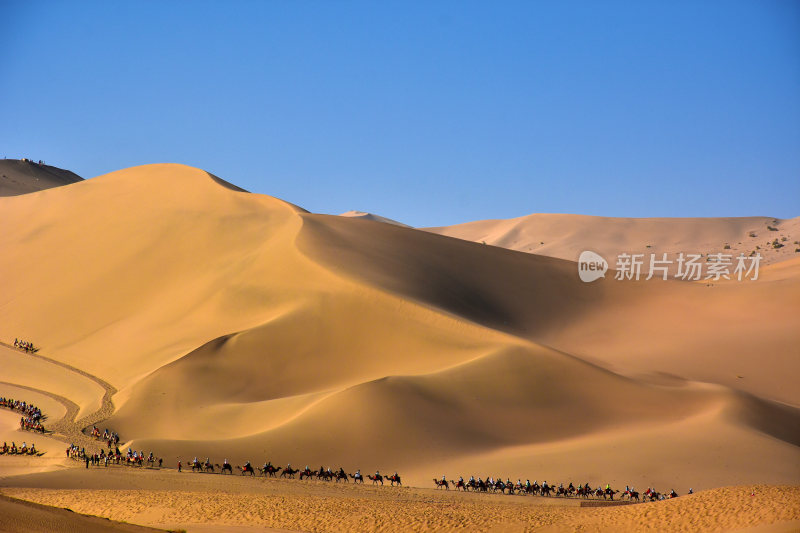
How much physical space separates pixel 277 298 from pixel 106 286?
18068mm

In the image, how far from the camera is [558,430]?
36.8 meters

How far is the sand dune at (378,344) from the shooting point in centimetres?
3425

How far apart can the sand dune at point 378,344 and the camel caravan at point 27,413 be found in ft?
8.12

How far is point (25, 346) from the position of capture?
54.5 meters

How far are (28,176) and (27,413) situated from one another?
113339 millimetres

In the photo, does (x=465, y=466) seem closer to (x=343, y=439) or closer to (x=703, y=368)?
(x=343, y=439)

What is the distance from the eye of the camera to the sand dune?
112ft

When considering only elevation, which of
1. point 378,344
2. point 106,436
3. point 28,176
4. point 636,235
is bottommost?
point 106,436

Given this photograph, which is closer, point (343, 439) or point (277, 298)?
point (343, 439)

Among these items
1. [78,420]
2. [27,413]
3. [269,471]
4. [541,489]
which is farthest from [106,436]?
[541,489]

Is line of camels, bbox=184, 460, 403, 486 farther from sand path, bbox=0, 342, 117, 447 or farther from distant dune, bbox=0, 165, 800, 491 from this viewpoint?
sand path, bbox=0, 342, 117, 447

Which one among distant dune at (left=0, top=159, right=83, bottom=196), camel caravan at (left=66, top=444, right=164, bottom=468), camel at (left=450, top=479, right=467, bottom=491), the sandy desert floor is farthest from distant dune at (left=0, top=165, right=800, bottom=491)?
distant dune at (left=0, top=159, right=83, bottom=196)

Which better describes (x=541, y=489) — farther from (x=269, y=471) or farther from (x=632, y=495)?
(x=269, y=471)

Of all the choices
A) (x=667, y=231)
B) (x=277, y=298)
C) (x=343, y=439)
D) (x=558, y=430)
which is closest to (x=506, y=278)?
(x=277, y=298)
